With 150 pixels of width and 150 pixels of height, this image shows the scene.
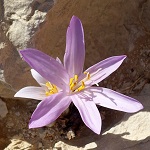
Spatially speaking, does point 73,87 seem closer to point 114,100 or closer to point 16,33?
point 114,100

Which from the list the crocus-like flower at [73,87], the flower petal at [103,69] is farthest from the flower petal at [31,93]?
the flower petal at [103,69]

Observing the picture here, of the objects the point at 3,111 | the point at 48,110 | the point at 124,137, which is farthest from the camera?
the point at 3,111

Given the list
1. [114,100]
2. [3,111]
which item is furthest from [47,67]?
[3,111]

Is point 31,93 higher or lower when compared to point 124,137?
higher

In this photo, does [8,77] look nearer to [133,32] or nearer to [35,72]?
[35,72]

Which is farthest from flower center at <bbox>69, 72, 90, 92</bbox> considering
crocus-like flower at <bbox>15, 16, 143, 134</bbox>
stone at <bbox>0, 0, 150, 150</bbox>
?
stone at <bbox>0, 0, 150, 150</bbox>
